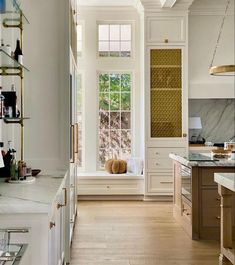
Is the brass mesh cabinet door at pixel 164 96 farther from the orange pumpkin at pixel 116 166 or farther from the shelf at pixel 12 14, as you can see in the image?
the shelf at pixel 12 14

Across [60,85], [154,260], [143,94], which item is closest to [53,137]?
[60,85]

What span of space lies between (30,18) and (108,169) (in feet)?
12.6

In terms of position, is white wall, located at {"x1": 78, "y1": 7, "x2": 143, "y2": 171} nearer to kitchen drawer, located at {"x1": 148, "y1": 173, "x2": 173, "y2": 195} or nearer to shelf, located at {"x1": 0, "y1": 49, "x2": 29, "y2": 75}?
kitchen drawer, located at {"x1": 148, "y1": 173, "x2": 173, "y2": 195}

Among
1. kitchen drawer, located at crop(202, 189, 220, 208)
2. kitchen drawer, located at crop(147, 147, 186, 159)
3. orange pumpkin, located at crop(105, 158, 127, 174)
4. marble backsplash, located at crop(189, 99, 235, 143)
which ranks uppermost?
marble backsplash, located at crop(189, 99, 235, 143)

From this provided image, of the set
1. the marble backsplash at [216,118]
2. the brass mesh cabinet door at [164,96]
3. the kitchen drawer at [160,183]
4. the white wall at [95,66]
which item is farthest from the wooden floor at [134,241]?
the marble backsplash at [216,118]

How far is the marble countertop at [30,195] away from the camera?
7.18 ft

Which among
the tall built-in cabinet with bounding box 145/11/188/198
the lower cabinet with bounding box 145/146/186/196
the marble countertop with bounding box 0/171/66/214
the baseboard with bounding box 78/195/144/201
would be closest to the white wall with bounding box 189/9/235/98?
the tall built-in cabinet with bounding box 145/11/188/198

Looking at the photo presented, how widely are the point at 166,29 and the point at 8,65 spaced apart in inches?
161

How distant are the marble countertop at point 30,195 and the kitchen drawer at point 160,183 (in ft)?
12.3

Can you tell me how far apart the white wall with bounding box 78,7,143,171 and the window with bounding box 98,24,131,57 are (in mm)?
114

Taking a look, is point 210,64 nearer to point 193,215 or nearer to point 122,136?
point 122,136

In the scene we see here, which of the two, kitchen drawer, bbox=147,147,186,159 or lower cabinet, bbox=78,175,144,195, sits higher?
kitchen drawer, bbox=147,147,186,159

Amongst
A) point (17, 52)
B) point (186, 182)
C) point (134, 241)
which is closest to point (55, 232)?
point (17, 52)

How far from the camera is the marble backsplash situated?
7465mm
